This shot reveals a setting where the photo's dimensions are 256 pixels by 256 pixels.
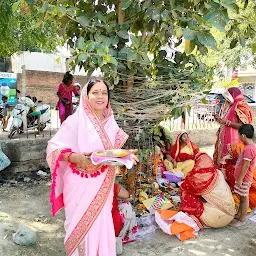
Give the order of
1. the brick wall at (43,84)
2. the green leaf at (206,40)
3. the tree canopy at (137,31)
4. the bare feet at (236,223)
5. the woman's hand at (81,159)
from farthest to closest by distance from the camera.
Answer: the brick wall at (43,84)
the bare feet at (236,223)
the tree canopy at (137,31)
the green leaf at (206,40)
the woman's hand at (81,159)

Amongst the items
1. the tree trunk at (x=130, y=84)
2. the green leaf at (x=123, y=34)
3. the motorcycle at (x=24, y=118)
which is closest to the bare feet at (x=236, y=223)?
the tree trunk at (x=130, y=84)

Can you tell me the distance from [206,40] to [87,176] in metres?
1.44

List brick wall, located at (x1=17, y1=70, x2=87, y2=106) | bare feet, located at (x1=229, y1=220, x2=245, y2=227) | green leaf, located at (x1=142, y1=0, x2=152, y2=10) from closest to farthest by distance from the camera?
green leaf, located at (x1=142, y1=0, x2=152, y2=10) → bare feet, located at (x1=229, y1=220, x2=245, y2=227) → brick wall, located at (x1=17, y1=70, x2=87, y2=106)

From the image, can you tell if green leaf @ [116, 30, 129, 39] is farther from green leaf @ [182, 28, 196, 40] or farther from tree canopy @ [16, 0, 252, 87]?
green leaf @ [182, 28, 196, 40]

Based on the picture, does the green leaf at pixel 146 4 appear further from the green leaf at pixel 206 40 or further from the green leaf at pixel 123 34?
the green leaf at pixel 206 40

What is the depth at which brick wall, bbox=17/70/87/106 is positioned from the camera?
18.5 meters

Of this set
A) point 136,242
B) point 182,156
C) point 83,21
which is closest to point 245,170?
point 136,242

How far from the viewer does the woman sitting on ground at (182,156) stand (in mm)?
5781

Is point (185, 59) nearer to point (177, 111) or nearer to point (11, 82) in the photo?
point (177, 111)

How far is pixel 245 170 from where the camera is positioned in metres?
3.91

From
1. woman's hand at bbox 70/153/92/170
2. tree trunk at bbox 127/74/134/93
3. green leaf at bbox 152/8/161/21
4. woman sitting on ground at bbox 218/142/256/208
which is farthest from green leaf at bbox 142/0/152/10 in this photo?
woman sitting on ground at bbox 218/142/256/208

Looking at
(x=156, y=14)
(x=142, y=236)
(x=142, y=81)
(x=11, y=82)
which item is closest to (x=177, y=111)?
(x=142, y=81)

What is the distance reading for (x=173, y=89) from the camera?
384cm

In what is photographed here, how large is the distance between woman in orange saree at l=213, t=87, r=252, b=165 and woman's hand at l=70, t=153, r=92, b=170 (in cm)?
290
